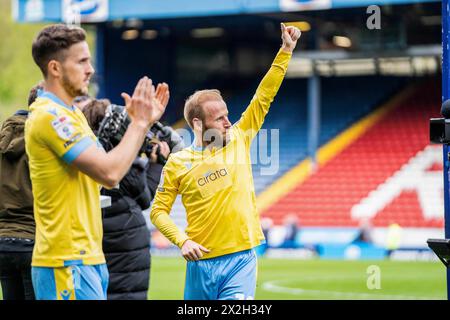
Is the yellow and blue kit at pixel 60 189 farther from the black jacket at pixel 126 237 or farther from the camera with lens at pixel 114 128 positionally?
the black jacket at pixel 126 237

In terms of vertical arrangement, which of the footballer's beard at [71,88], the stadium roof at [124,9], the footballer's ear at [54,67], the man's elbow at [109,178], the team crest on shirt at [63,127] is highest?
the stadium roof at [124,9]

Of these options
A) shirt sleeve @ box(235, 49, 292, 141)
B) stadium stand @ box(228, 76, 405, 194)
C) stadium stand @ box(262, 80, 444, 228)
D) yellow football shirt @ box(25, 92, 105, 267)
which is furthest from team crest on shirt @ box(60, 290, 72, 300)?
stadium stand @ box(228, 76, 405, 194)

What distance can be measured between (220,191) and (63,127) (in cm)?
184

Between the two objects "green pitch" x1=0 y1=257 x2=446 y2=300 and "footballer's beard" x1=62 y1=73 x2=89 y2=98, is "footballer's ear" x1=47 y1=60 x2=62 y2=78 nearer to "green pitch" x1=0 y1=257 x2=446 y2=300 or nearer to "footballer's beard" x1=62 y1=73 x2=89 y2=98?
"footballer's beard" x1=62 y1=73 x2=89 y2=98

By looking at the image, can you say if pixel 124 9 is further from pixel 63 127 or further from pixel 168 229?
pixel 63 127

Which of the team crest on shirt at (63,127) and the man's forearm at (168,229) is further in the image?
the man's forearm at (168,229)

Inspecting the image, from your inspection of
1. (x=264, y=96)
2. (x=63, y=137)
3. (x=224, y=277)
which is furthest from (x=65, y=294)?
(x=264, y=96)

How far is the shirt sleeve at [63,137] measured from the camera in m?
4.53

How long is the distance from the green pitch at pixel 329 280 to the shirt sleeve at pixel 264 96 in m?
7.18

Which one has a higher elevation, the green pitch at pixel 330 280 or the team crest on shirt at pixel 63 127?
the team crest on shirt at pixel 63 127

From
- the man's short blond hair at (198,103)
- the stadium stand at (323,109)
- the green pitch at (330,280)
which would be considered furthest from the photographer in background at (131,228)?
the stadium stand at (323,109)

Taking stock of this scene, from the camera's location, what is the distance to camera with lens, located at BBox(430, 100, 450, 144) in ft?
19.3

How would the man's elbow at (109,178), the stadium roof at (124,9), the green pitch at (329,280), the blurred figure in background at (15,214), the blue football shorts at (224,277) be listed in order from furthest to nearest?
the stadium roof at (124,9) → the green pitch at (329,280) → the blurred figure in background at (15,214) → the blue football shorts at (224,277) → the man's elbow at (109,178)
